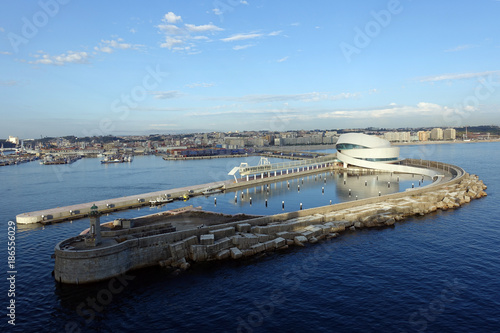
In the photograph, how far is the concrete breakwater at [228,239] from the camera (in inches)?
646

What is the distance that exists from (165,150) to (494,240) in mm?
156582

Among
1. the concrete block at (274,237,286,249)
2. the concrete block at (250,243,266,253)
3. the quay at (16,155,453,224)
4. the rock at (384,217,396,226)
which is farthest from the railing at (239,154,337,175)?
the concrete block at (250,243,266,253)

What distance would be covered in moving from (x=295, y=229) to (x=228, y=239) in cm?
573

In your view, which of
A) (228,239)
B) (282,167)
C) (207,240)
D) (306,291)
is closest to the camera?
(306,291)

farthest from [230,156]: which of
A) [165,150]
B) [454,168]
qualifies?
[454,168]

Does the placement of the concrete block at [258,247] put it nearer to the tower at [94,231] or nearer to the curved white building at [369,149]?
the tower at [94,231]

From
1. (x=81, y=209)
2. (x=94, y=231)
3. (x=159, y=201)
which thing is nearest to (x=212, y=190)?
(x=159, y=201)

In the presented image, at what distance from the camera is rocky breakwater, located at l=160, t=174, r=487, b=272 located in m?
19.3

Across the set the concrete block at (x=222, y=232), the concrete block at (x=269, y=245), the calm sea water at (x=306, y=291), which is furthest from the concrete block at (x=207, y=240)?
the concrete block at (x=269, y=245)

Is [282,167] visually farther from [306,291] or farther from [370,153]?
[306,291]

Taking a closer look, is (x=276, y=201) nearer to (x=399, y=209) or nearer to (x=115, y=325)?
(x=399, y=209)

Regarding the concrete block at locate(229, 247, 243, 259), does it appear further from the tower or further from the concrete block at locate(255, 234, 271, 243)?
the tower

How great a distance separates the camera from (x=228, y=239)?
67.2ft

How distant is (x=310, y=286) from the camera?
1614 centimetres
